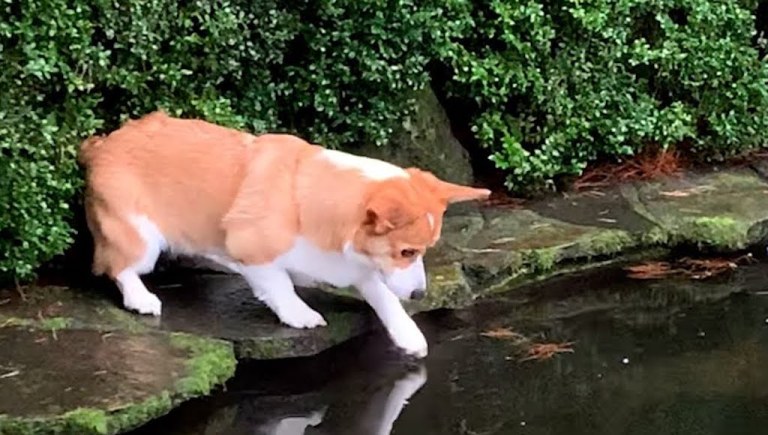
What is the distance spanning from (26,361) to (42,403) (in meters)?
0.31

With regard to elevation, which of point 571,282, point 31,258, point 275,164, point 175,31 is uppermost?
point 175,31

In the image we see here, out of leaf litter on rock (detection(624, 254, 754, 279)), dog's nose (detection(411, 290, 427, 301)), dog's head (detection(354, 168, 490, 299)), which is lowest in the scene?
leaf litter on rock (detection(624, 254, 754, 279))

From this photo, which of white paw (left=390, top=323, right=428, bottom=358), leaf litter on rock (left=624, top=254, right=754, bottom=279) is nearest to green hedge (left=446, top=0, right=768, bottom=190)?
leaf litter on rock (left=624, top=254, right=754, bottom=279)

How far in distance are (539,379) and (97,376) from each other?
56.8 inches

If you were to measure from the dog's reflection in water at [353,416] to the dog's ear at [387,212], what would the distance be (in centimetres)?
52

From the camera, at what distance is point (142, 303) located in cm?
468

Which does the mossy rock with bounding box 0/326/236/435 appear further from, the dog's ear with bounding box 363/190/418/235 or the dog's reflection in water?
the dog's ear with bounding box 363/190/418/235

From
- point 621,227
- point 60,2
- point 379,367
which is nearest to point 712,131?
point 621,227

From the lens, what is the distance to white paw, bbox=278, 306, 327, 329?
15.2 ft

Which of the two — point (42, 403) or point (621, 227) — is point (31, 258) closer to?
point (42, 403)

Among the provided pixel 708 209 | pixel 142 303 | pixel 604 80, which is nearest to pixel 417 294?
pixel 142 303

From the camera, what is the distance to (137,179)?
4.73m

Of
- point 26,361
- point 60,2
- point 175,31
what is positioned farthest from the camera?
point 175,31

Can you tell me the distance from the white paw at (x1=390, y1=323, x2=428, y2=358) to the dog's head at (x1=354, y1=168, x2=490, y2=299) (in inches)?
10.4
